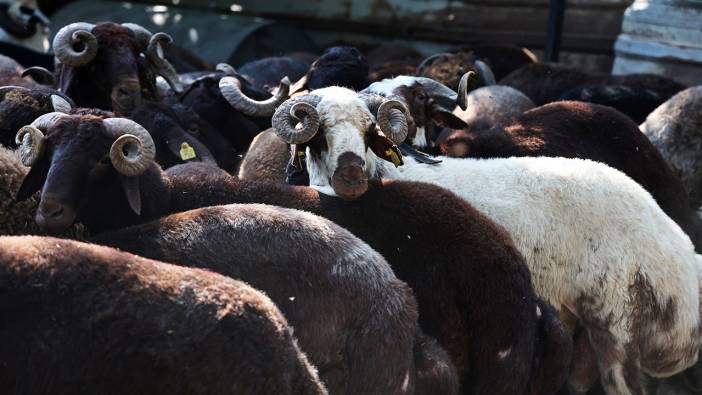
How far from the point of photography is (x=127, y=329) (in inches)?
147

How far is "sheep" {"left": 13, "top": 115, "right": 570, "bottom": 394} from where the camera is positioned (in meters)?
5.03

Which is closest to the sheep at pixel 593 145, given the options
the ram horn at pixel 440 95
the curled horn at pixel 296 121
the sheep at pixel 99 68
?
the ram horn at pixel 440 95

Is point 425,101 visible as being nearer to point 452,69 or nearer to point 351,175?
point 452,69

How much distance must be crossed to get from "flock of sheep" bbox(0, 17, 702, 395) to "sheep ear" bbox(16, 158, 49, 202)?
10 millimetres

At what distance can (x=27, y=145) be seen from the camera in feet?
16.5

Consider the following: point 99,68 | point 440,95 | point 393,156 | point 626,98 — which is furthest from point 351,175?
point 626,98

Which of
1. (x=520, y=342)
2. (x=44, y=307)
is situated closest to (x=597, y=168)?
(x=520, y=342)

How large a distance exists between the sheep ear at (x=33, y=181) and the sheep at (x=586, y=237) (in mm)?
1356

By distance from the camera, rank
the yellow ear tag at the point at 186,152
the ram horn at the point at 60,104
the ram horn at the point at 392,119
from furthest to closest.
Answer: the yellow ear tag at the point at 186,152
the ram horn at the point at 60,104
the ram horn at the point at 392,119

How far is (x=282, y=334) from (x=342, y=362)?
2.03 feet

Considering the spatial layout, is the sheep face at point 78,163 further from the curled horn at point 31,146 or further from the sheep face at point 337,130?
the sheep face at point 337,130

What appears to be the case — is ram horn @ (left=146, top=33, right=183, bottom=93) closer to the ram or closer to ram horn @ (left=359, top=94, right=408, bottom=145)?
ram horn @ (left=359, top=94, right=408, bottom=145)

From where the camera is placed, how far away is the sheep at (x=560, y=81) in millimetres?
10352

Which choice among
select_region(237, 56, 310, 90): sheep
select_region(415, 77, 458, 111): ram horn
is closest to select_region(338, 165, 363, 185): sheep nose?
select_region(415, 77, 458, 111): ram horn
